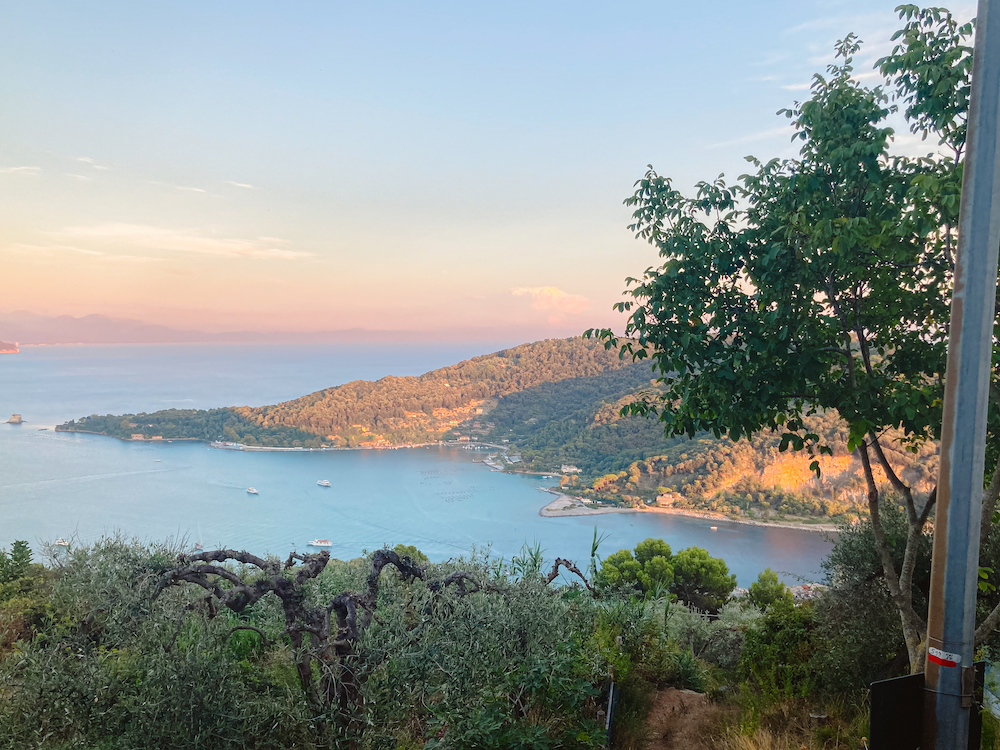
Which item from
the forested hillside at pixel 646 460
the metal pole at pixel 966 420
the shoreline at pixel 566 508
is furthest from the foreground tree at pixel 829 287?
the shoreline at pixel 566 508

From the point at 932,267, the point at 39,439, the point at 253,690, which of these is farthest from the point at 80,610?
the point at 39,439

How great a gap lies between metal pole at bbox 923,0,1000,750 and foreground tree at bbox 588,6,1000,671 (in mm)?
2053

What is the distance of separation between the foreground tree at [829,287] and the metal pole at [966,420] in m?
2.05

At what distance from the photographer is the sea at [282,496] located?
115ft

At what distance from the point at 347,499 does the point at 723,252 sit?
48851 mm

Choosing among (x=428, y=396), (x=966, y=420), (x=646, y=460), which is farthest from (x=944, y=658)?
(x=428, y=396)

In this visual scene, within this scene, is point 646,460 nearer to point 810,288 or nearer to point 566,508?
point 566,508

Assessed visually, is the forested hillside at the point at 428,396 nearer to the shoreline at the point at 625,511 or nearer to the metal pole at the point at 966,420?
the shoreline at the point at 625,511

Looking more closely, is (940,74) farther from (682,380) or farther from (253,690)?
(253,690)

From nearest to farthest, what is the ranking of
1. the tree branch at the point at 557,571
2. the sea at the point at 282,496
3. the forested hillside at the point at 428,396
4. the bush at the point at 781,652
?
the tree branch at the point at 557,571 → the bush at the point at 781,652 → the sea at the point at 282,496 → the forested hillside at the point at 428,396

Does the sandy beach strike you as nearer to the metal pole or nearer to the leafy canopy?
the leafy canopy

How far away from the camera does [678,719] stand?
4.85 metres

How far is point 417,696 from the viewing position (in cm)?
355

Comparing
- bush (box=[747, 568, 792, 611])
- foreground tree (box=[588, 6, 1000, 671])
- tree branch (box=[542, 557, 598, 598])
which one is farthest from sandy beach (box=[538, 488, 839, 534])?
foreground tree (box=[588, 6, 1000, 671])
